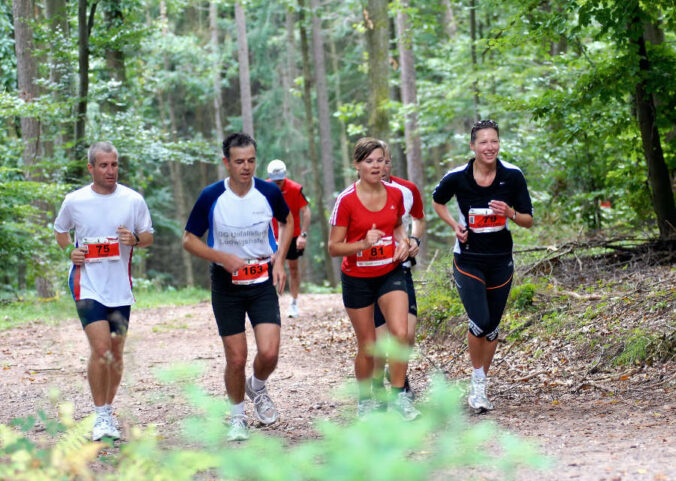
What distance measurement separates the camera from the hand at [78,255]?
242 inches

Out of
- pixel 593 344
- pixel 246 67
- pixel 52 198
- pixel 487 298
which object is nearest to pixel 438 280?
pixel 593 344

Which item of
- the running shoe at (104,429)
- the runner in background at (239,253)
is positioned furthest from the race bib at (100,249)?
the running shoe at (104,429)

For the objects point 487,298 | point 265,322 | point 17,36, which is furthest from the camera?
point 17,36

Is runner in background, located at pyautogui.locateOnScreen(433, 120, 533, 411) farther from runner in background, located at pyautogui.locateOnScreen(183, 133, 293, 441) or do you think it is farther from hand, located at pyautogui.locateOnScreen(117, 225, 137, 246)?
hand, located at pyautogui.locateOnScreen(117, 225, 137, 246)

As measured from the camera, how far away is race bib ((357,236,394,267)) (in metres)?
6.20

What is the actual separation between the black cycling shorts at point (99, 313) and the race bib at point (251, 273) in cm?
95

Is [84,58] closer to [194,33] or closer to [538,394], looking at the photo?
[538,394]

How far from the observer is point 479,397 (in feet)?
21.8

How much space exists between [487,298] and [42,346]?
24.7 ft

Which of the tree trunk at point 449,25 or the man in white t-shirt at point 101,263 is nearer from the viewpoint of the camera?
the man in white t-shirt at point 101,263

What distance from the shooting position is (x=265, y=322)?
6.16m

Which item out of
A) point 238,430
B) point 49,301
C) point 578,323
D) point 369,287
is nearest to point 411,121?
point 49,301

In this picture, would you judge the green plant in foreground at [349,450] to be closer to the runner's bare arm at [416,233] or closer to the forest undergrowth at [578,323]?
the runner's bare arm at [416,233]

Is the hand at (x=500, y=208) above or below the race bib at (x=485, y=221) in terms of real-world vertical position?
above
